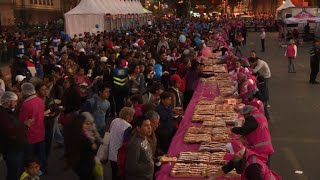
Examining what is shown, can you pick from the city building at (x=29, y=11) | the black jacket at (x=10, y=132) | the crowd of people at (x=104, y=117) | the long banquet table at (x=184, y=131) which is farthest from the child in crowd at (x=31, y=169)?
the city building at (x=29, y=11)

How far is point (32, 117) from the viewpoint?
8461 millimetres

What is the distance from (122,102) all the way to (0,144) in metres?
6.05

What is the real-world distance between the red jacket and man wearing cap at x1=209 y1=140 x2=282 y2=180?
11.8 ft

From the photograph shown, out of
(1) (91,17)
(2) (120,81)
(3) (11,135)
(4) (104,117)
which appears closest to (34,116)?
(3) (11,135)

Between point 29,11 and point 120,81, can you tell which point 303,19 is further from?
point 29,11

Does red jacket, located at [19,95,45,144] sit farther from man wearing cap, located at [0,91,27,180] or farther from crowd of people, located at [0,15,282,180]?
man wearing cap, located at [0,91,27,180]

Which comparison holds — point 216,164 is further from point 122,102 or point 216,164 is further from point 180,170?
point 122,102

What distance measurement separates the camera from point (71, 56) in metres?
15.7

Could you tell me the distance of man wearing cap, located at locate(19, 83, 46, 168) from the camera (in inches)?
330

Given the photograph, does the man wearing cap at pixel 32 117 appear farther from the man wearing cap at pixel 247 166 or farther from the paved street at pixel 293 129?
the man wearing cap at pixel 247 166

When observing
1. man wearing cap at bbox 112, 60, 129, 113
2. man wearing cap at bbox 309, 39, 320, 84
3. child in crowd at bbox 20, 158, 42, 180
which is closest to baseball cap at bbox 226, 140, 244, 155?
child in crowd at bbox 20, 158, 42, 180

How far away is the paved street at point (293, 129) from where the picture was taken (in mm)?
9711

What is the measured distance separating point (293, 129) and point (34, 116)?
23.8 ft

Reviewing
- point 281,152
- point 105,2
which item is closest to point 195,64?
point 281,152
